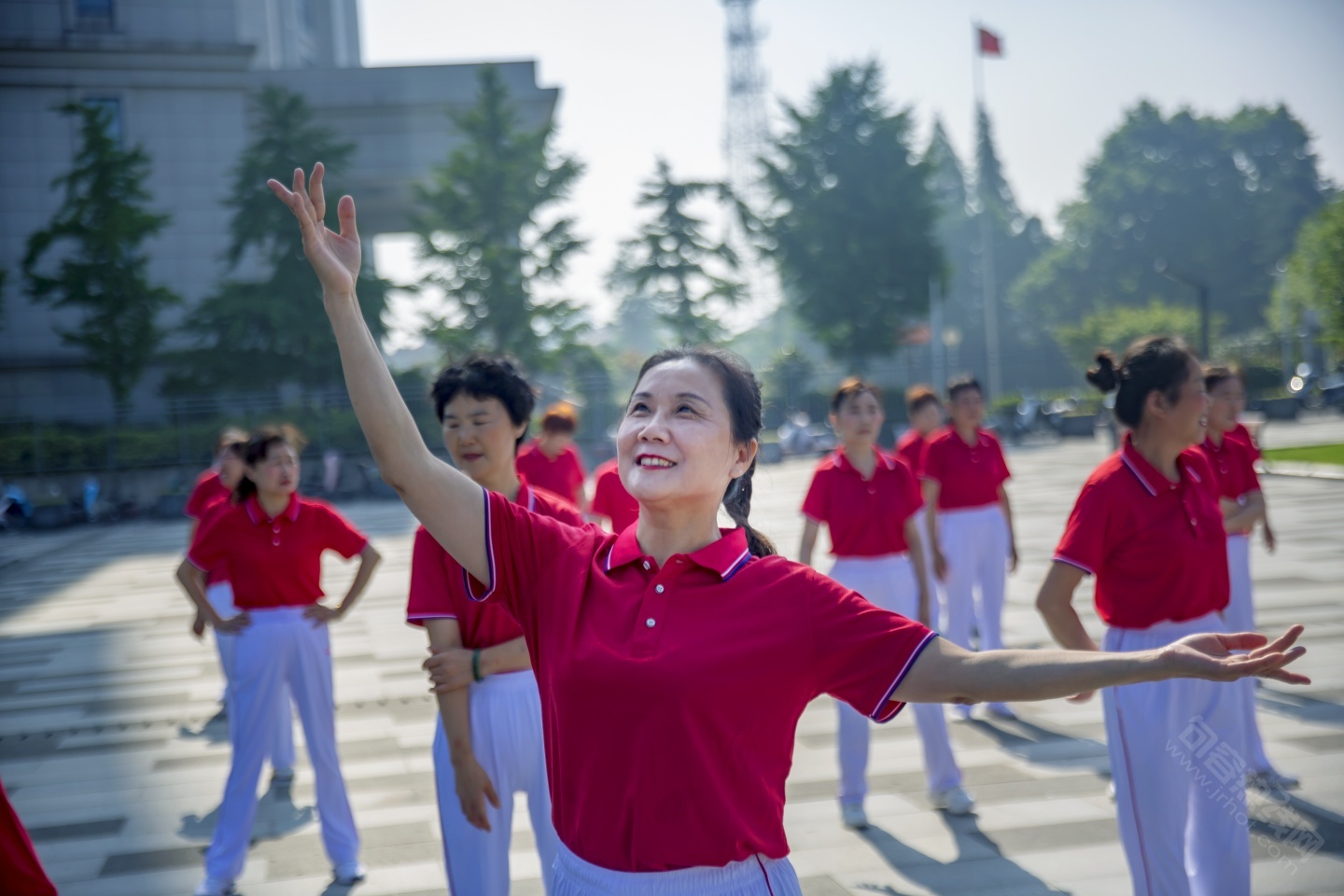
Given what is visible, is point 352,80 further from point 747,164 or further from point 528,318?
point 747,164

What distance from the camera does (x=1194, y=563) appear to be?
3.90 m

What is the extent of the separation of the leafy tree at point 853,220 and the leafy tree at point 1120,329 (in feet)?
33.1

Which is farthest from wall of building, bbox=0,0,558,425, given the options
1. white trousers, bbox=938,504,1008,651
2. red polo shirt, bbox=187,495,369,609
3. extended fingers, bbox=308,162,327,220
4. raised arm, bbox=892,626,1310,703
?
raised arm, bbox=892,626,1310,703

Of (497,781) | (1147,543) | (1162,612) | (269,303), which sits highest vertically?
(269,303)

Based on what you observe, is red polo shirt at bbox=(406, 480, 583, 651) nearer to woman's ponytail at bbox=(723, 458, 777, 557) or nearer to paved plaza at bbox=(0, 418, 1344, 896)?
paved plaza at bbox=(0, 418, 1344, 896)

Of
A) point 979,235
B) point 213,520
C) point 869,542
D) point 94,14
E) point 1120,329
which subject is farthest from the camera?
point 979,235

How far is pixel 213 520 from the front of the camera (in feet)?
19.6

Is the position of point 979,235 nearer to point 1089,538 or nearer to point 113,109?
point 113,109

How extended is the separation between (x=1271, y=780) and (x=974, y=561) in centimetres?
288

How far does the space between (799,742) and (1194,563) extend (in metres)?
3.74

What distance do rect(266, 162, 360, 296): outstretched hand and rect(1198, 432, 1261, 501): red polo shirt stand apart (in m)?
5.45

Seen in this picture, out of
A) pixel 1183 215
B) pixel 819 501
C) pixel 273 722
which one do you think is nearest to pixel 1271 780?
pixel 819 501

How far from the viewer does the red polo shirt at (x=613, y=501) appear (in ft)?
22.2

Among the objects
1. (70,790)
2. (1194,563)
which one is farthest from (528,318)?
(1194,563)
